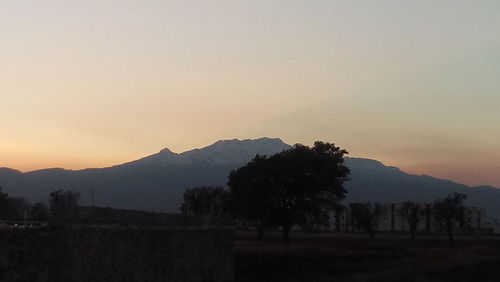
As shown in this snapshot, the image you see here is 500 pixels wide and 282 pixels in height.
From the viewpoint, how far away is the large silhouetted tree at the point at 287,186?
69188mm

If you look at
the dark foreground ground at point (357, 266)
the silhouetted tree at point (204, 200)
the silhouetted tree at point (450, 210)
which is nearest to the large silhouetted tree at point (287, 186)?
the dark foreground ground at point (357, 266)

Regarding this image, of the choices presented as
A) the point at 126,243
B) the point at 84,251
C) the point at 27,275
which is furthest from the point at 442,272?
the point at 27,275

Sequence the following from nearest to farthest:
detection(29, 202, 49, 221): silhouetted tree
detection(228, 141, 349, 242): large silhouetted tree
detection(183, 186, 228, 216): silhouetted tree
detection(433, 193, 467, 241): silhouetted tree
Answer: detection(29, 202, 49, 221): silhouetted tree → detection(228, 141, 349, 242): large silhouetted tree → detection(433, 193, 467, 241): silhouetted tree → detection(183, 186, 228, 216): silhouetted tree

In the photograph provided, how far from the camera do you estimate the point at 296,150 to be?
2815 inches

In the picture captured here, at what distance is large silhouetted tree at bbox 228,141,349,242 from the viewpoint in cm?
6919

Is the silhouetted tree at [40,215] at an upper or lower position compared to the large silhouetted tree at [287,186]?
lower

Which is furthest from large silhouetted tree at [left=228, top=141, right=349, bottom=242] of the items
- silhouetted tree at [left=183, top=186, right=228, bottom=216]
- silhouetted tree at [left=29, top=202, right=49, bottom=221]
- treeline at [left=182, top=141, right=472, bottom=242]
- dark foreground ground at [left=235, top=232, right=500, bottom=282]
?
silhouetted tree at [left=183, top=186, right=228, bottom=216]

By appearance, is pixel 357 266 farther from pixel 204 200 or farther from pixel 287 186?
pixel 204 200

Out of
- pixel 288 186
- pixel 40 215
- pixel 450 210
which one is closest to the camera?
pixel 40 215

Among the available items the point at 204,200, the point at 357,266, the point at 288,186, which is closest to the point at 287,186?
the point at 288,186

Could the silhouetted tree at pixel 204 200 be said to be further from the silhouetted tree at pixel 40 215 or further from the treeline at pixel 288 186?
the silhouetted tree at pixel 40 215

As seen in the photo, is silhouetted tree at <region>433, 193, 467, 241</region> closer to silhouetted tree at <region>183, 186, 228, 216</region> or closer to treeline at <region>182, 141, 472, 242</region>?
silhouetted tree at <region>183, 186, 228, 216</region>

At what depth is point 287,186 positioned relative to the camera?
69.4 meters

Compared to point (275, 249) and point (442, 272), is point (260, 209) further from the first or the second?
point (442, 272)
